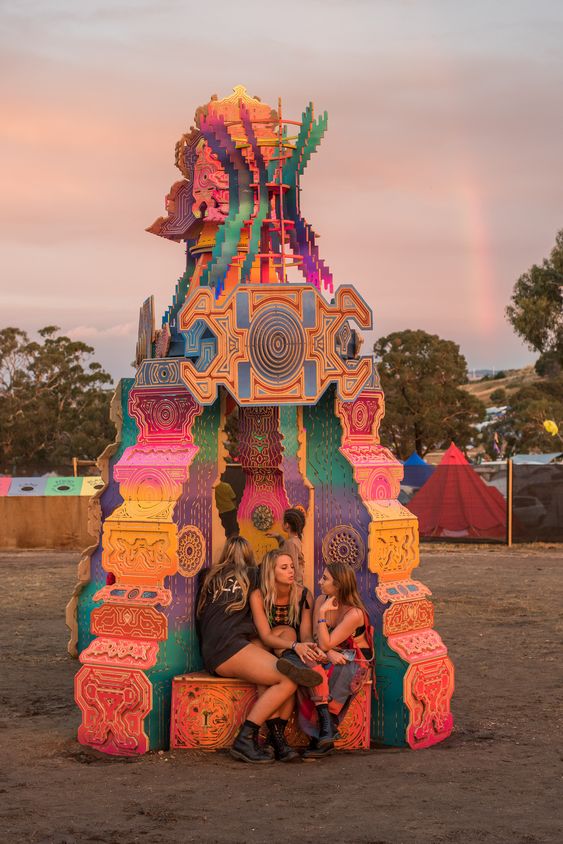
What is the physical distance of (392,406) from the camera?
190ft

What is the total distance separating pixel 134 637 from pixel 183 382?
1.92 meters

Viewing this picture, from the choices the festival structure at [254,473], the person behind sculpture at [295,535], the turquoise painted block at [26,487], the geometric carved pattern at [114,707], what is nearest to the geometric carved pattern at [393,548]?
the festival structure at [254,473]

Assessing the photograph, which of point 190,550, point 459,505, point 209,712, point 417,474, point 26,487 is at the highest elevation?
point 417,474

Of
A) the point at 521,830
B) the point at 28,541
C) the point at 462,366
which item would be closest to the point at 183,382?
the point at 521,830

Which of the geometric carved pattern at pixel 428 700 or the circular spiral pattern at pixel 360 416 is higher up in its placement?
the circular spiral pattern at pixel 360 416

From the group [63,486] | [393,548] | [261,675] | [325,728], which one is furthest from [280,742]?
[63,486]

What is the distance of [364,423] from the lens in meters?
8.98

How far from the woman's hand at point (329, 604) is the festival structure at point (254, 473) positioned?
362mm

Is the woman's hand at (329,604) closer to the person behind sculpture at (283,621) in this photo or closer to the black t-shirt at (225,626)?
the person behind sculpture at (283,621)

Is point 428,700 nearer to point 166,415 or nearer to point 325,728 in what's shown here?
point 325,728

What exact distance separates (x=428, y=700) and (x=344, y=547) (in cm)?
137

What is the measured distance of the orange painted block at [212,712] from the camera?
8.14 metres

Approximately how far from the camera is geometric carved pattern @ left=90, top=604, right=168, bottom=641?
830 cm

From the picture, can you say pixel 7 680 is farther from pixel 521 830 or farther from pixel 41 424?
pixel 41 424
